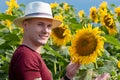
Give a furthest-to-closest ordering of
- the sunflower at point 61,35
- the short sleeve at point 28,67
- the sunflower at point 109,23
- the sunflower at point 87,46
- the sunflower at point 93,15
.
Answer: the sunflower at point 93,15 < the sunflower at point 109,23 < the sunflower at point 61,35 < the sunflower at point 87,46 < the short sleeve at point 28,67

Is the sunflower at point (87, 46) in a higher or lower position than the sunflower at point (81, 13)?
lower

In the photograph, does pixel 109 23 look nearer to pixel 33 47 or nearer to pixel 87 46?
pixel 87 46

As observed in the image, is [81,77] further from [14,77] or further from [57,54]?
[14,77]

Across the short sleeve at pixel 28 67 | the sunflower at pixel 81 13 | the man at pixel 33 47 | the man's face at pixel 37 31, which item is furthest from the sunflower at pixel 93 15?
the short sleeve at pixel 28 67

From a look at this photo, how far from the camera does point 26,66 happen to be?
11.5ft

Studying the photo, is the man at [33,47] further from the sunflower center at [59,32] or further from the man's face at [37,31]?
the sunflower center at [59,32]

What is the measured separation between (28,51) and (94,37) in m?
0.55

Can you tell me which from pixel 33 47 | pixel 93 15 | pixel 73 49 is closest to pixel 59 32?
pixel 73 49

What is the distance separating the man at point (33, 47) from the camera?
11.5 ft

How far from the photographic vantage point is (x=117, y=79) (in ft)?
15.8

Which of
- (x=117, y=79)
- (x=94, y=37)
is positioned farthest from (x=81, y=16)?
(x=94, y=37)

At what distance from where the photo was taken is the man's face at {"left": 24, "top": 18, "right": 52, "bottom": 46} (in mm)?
3670

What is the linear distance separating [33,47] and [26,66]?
0.23 metres

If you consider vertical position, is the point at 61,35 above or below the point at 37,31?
below
